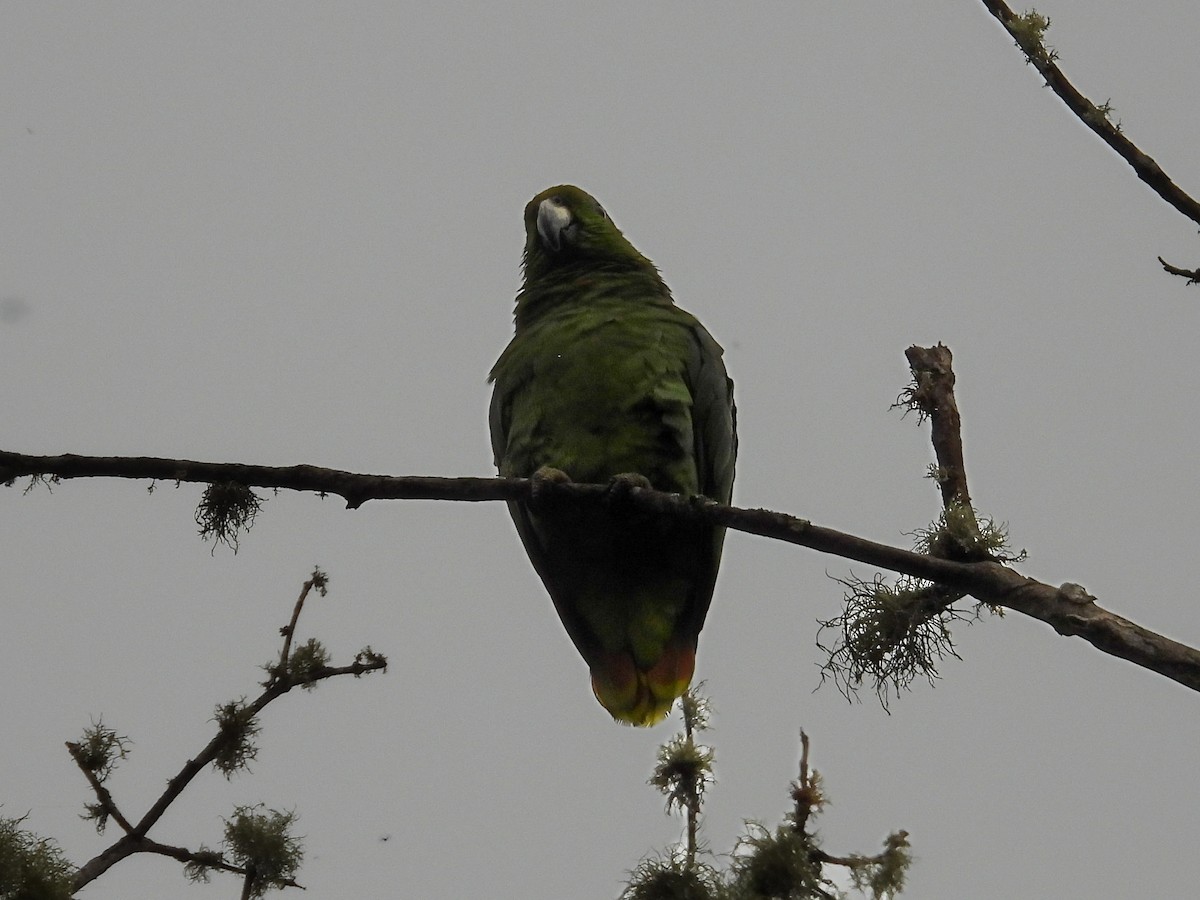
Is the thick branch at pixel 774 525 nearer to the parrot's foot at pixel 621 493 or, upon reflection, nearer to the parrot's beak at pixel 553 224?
the parrot's foot at pixel 621 493

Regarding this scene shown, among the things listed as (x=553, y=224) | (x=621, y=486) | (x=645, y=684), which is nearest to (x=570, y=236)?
(x=553, y=224)

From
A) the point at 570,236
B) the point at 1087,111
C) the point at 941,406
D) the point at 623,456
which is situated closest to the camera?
the point at 1087,111

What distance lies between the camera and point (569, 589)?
3965mm

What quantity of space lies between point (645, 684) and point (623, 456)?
86cm

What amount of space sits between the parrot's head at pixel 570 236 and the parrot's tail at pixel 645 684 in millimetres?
1634

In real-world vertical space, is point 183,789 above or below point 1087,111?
below

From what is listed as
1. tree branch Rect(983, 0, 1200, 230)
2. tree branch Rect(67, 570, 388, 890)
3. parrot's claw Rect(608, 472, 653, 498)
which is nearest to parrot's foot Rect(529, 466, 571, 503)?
parrot's claw Rect(608, 472, 653, 498)

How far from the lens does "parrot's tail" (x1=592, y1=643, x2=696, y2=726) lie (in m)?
3.82

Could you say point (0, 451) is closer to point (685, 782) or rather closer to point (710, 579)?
point (685, 782)

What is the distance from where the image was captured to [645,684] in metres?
3.84

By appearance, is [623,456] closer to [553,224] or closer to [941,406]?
[941,406]

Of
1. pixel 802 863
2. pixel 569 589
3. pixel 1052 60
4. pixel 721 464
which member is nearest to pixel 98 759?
pixel 569 589

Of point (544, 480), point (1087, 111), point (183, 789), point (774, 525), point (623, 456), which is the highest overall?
point (1087, 111)

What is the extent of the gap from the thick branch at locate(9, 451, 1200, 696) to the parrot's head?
6.31 feet
